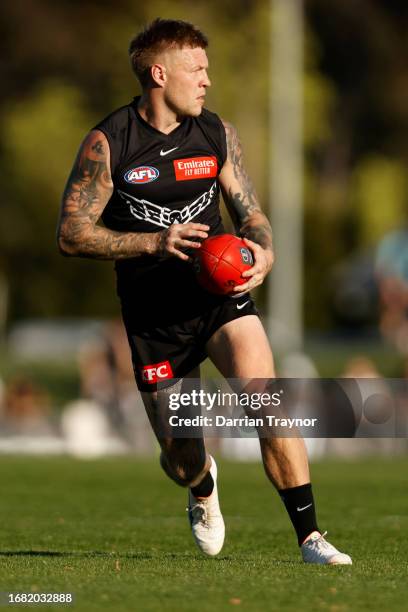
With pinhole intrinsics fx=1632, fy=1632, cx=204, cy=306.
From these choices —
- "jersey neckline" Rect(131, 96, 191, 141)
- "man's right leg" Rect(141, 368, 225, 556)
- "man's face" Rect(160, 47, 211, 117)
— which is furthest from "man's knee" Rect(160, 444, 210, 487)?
"man's face" Rect(160, 47, 211, 117)

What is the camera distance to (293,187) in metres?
45.5

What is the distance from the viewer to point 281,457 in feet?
26.3

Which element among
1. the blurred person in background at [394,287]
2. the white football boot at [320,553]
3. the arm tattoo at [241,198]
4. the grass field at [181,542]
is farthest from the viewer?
the blurred person in background at [394,287]

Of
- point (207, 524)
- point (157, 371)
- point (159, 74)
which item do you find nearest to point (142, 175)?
point (159, 74)

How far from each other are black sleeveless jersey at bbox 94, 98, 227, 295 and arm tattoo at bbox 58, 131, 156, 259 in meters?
0.08

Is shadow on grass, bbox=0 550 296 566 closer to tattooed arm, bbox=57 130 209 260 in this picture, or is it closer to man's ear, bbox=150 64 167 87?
tattooed arm, bbox=57 130 209 260

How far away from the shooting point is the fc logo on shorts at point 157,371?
27.8 feet

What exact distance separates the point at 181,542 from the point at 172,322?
194 cm

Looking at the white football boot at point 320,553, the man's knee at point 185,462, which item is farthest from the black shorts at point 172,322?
the white football boot at point 320,553

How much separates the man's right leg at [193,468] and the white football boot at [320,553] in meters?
A: 0.80

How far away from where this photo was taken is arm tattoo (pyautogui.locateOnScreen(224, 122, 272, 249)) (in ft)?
28.1

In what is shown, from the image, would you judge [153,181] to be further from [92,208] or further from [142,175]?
[92,208]

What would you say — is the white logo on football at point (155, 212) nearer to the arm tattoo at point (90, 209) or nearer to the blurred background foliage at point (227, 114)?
the arm tattoo at point (90, 209)

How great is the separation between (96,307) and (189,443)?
1607 inches
